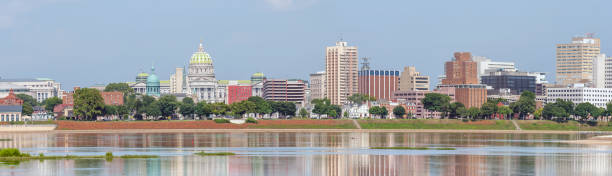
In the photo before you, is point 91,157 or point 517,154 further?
point 517,154

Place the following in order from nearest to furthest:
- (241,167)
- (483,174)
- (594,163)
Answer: (483,174) < (241,167) < (594,163)

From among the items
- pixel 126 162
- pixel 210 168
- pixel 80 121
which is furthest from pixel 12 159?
pixel 80 121

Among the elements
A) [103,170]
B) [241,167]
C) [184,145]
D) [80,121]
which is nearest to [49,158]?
[103,170]

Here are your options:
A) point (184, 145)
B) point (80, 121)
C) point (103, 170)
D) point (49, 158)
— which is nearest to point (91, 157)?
point (49, 158)

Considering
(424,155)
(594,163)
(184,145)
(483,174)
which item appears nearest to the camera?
(483,174)

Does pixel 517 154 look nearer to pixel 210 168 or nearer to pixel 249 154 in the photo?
pixel 249 154

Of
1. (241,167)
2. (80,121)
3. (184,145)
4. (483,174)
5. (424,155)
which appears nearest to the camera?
(483,174)

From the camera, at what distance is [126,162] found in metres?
94.2

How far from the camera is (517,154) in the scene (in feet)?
363

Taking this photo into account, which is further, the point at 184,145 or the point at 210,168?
the point at 184,145

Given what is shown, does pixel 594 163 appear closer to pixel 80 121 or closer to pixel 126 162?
pixel 126 162

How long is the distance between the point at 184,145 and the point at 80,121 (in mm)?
74589

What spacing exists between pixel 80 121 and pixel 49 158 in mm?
101318

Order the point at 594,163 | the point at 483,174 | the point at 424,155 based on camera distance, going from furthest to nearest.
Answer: the point at 424,155
the point at 594,163
the point at 483,174
